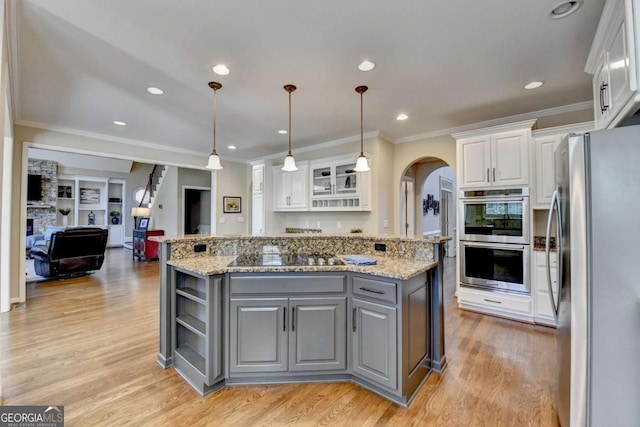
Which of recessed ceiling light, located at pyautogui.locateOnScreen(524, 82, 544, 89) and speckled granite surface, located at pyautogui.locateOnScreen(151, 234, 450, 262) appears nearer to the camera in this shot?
speckled granite surface, located at pyautogui.locateOnScreen(151, 234, 450, 262)

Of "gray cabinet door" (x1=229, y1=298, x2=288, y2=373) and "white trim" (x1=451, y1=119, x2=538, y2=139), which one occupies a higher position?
"white trim" (x1=451, y1=119, x2=538, y2=139)

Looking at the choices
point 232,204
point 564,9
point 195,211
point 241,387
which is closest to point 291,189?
point 232,204

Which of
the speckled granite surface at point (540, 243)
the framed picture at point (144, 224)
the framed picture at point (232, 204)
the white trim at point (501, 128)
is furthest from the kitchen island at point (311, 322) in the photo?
the framed picture at point (144, 224)

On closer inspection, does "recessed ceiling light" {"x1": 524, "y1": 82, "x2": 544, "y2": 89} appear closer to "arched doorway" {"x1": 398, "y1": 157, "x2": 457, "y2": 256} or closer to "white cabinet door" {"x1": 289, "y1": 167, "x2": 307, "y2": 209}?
"arched doorway" {"x1": 398, "y1": 157, "x2": 457, "y2": 256}

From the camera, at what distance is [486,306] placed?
3.73 m

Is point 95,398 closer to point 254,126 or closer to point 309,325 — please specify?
point 309,325

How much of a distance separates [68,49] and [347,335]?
3.23 meters

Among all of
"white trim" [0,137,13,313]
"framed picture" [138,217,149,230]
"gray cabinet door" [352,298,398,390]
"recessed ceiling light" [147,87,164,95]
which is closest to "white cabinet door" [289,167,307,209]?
"recessed ceiling light" [147,87,164,95]

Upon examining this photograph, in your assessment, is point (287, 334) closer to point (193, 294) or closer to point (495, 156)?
point (193, 294)

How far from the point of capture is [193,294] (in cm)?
234

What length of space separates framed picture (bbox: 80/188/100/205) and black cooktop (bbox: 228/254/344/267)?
11.0 m

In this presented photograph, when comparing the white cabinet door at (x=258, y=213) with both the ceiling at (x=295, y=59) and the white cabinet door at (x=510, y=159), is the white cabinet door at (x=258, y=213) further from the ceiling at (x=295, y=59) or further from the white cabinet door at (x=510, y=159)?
the white cabinet door at (x=510, y=159)

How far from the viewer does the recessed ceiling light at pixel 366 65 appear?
8.28 ft

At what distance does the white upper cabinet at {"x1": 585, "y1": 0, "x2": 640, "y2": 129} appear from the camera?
1.47 metres
